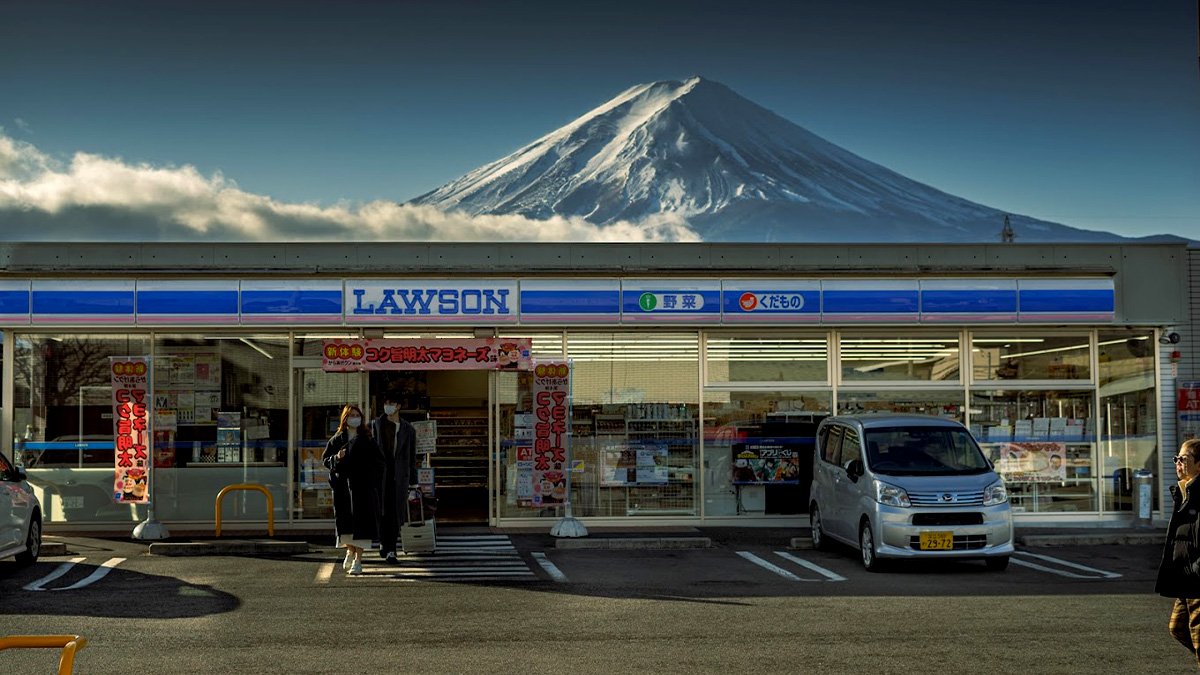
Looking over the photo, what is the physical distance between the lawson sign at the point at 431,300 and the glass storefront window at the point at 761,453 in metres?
3.38

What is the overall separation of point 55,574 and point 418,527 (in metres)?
3.59

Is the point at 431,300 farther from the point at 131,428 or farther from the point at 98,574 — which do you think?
the point at 98,574

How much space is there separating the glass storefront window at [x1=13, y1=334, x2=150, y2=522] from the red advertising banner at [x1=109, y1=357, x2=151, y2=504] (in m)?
0.49

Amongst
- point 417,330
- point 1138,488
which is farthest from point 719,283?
point 1138,488

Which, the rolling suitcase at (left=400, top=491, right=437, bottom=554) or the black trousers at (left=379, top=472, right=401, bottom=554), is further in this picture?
the rolling suitcase at (left=400, top=491, right=437, bottom=554)

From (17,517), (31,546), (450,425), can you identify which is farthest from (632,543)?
(17,517)

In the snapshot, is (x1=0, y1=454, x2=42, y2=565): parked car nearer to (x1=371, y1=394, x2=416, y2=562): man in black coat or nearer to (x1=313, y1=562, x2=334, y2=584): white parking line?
(x1=313, y1=562, x2=334, y2=584): white parking line

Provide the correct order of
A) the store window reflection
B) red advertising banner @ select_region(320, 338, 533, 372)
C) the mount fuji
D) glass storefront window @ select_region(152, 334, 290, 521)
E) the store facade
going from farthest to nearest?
the mount fuji, the store window reflection, glass storefront window @ select_region(152, 334, 290, 521), the store facade, red advertising banner @ select_region(320, 338, 533, 372)

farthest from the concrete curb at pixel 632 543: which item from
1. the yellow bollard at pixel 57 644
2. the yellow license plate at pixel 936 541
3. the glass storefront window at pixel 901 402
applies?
the yellow bollard at pixel 57 644

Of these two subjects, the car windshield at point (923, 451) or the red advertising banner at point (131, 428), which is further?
the red advertising banner at point (131, 428)

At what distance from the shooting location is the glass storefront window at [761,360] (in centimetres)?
1750

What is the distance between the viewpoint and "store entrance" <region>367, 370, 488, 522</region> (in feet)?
58.1

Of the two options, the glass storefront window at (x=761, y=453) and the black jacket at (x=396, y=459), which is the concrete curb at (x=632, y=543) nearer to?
the black jacket at (x=396, y=459)

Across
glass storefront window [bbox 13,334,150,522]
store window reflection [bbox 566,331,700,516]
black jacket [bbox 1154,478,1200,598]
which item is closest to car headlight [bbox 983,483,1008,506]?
store window reflection [bbox 566,331,700,516]
